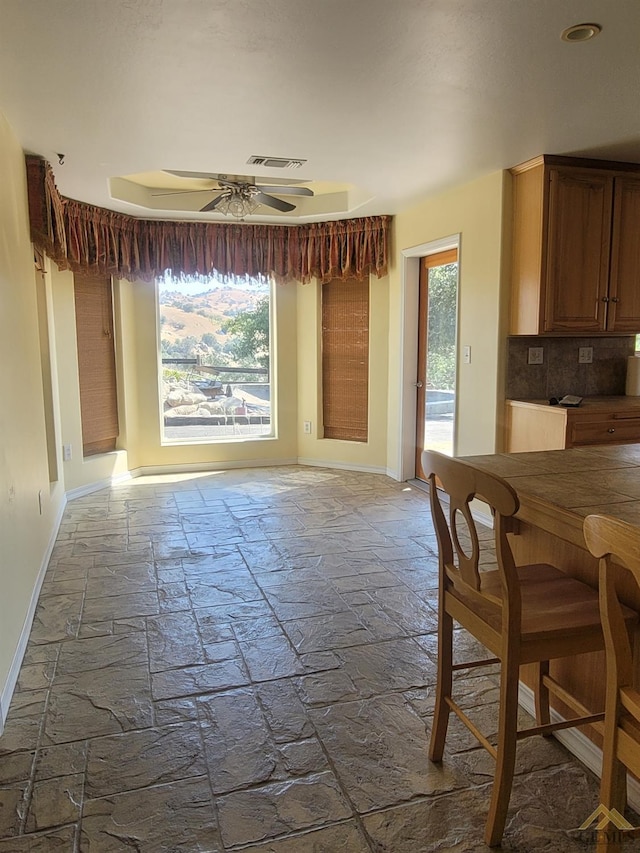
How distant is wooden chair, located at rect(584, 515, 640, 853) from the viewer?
3.95 feet

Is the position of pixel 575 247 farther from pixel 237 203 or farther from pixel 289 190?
pixel 237 203

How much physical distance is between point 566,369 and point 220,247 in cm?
334

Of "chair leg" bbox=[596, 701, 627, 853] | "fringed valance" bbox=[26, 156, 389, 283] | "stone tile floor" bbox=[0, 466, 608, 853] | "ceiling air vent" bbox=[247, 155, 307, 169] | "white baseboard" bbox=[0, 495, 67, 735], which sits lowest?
"stone tile floor" bbox=[0, 466, 608, 853]

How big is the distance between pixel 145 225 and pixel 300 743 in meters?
4.78

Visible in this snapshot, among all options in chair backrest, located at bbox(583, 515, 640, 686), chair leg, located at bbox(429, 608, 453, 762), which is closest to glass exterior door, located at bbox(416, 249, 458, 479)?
chair leg, located at bbox(429, 608, 453, 762)

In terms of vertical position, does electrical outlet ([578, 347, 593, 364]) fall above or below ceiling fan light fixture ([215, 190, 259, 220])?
below

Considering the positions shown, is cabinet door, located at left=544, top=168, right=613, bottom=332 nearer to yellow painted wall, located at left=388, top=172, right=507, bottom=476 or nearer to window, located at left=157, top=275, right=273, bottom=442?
yellow painted wall, located at left=388, top=172, right=507, bottom=476

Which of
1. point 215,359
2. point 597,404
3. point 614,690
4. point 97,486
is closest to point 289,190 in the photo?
point 215,359

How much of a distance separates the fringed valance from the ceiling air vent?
1.77 meters

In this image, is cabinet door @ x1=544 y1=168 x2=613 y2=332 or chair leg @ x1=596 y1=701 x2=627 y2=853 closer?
chair leg @ x1=596 y1=701 x2=627 y2=853

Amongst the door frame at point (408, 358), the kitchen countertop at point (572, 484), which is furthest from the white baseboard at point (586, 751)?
the door frame at point (408, 358)

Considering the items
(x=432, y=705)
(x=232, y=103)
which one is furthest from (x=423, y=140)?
(x=432, y=705)

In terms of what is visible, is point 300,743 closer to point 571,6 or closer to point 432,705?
point 432,705

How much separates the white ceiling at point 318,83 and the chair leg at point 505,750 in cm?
213
